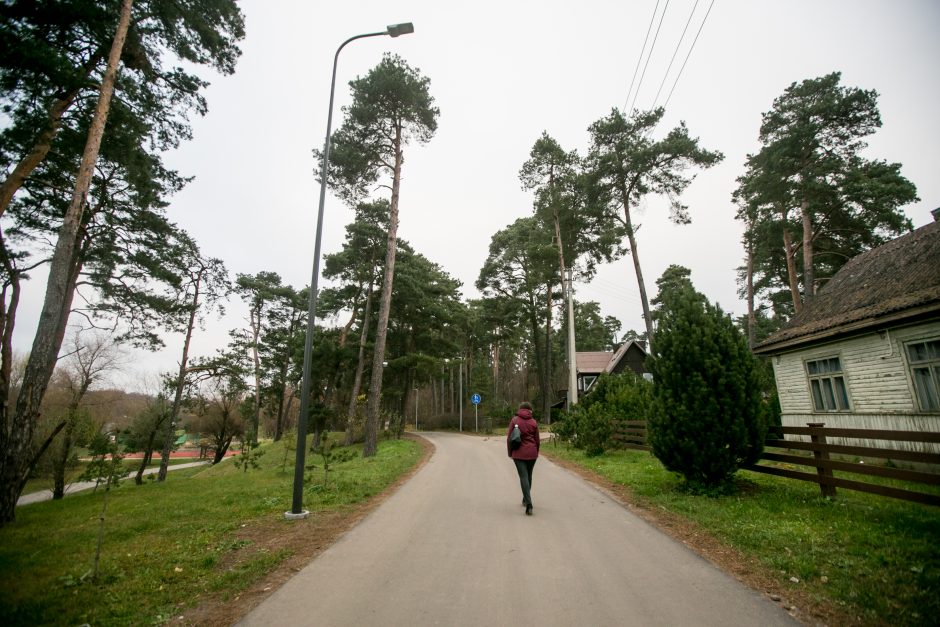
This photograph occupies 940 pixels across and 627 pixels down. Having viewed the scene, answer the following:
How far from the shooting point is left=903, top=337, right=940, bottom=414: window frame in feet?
28.5

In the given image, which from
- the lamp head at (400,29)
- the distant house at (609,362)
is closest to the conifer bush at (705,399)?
the lamp head at (400,29)

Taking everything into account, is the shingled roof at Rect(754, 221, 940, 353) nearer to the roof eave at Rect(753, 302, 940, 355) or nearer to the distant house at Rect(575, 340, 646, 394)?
the roof eave at Rect(753, 302, 940, 355)

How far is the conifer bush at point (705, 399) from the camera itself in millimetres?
6930

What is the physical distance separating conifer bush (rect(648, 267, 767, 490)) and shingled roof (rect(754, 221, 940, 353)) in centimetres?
525

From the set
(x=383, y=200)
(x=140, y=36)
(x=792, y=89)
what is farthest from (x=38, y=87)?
(x=792, y=89)

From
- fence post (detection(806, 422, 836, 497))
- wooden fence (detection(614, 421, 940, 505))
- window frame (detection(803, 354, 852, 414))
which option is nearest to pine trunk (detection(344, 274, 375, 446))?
wooden fence (detection(614, 421, 940, 505))

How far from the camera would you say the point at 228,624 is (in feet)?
10.8

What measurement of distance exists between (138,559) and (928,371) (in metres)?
15.6

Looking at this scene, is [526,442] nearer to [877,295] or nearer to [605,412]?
[605,412]

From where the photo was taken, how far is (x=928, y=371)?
350 inches

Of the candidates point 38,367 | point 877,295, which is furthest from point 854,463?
point 38,367

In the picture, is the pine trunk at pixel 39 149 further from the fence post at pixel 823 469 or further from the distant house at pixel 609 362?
the distant house at pixel 609 362

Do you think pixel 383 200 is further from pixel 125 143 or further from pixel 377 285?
pixel 125 143

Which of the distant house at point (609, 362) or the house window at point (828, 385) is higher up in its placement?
the distant house at point (609, 362)
